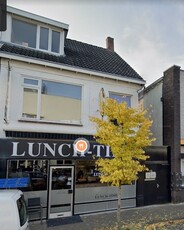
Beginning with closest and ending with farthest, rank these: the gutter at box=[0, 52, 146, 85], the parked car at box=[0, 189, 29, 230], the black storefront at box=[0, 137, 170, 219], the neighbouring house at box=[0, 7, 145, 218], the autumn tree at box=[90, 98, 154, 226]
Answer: the parked car at box=[0, 189, 29, 230], the autumn tree at box=[90, 98, 154, 226], the black storefront at box=[0, 137, 170, 219], the neighbouring house at box=[0, 7, 145, 218], the gutter at box=[0, 52, 146, 85]

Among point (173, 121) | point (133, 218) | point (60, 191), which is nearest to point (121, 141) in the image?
point (133, 218)

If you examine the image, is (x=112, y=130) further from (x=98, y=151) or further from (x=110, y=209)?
(x=110, y=209)

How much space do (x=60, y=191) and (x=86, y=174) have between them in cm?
145

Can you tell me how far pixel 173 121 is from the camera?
13.1 metres

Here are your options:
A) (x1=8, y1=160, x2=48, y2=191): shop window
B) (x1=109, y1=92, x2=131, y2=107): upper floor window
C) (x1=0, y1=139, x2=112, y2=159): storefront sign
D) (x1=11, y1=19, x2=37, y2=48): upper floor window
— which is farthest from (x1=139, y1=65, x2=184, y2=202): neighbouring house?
(x1=8, y1=160, x2=48, y2=191): shop window

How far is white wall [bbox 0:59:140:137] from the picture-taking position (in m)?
9.88

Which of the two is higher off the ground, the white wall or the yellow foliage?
the white wall

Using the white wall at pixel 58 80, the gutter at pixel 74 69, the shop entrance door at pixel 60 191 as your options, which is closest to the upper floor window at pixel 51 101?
the white wall at pixel 58 80

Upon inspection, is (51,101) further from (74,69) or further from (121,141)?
(121,141)

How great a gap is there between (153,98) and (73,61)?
6.18m

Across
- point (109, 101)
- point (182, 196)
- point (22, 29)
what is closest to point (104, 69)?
point (109, 101)

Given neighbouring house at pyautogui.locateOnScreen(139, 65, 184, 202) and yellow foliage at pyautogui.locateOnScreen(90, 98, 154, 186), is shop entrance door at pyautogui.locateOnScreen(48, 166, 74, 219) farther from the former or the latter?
neighbouring house at pyautogui.locateOnScreen(139, 65, 184, 202)

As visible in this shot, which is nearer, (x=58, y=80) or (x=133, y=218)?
(x=133, y=218)

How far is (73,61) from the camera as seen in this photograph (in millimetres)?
11703
